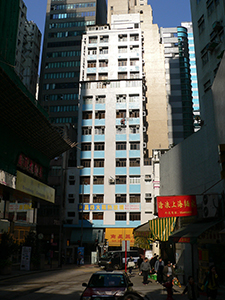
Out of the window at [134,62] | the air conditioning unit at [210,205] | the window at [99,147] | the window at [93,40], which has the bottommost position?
the air conditioning unit at [210,205]

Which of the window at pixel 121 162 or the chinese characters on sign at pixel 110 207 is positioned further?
the window at pixel 121 162

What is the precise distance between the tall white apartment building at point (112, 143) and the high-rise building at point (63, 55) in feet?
56.1

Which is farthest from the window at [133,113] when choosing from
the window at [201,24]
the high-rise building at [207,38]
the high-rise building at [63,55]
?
the window at [201,24]

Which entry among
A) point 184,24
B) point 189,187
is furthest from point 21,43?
point 184,24

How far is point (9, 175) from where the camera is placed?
23062 mm

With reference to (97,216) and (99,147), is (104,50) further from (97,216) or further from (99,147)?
(97,216)

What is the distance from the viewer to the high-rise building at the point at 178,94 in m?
83.1

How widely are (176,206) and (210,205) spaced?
1948 millimetres

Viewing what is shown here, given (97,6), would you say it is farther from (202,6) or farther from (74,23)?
(202,6)

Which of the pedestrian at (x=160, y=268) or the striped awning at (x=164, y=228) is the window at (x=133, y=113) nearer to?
the striped awning at (x=164, y=228)

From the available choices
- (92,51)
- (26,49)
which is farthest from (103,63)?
(26,49)

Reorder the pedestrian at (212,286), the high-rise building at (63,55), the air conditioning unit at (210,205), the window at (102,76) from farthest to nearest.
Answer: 1. the high-rise building at (63,55)
2. the window at (102,76)
3. the air conditioning unit at (210,205)
4. the pedestrian at (212,286)

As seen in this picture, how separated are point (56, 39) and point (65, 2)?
52.5 feet

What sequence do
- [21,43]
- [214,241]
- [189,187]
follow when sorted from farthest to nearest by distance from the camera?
[21,43], [189,187], [214,241]
